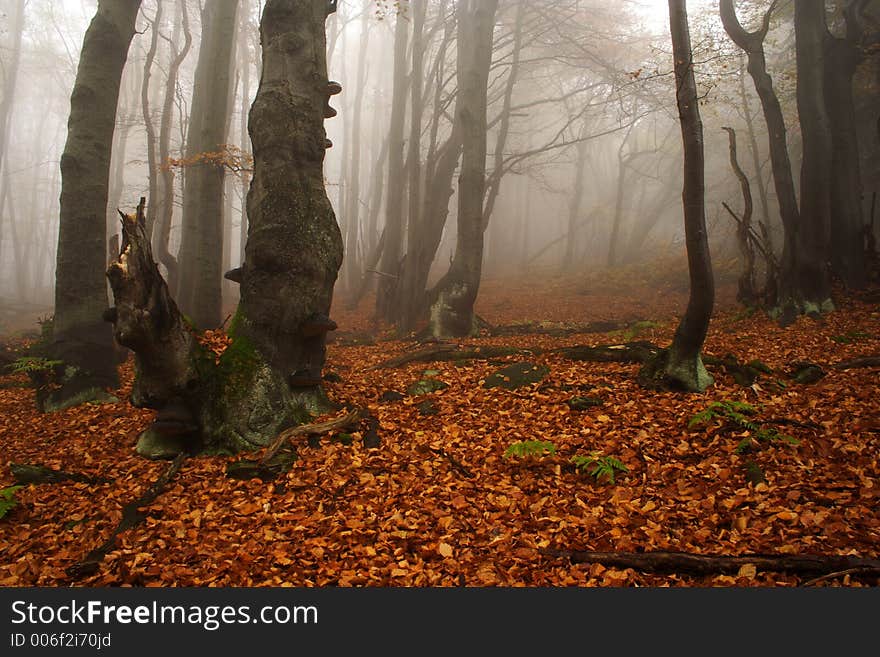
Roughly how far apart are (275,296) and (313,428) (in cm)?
143

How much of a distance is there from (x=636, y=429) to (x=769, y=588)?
215 centimetres

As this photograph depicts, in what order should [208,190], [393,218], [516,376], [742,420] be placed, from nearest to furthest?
1. [742,420]
2. [516,376]
3. [208,190]
4. [393,218]

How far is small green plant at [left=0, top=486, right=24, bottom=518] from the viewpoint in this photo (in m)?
3.72

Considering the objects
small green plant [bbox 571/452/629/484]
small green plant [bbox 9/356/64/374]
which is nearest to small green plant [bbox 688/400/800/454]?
small green plant [bbox 571/452/629/484]

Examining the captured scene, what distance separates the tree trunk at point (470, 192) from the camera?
33.8 feet

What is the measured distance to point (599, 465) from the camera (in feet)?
13.3

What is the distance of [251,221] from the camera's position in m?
5.25

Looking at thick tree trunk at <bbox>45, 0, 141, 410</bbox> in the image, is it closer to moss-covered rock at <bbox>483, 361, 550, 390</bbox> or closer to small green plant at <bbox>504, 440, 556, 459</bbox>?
moss-covered rock at <bbox>483, 361, 550, 390</bbox>

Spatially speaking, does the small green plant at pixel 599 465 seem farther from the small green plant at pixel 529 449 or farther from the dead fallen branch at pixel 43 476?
the dead fallen branch at pixel 43 476

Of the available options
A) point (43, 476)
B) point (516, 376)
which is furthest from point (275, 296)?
point (516, 376)

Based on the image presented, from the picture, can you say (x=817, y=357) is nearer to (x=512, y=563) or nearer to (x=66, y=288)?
(x=512, y=563)

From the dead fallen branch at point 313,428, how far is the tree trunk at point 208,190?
4540 millimetres

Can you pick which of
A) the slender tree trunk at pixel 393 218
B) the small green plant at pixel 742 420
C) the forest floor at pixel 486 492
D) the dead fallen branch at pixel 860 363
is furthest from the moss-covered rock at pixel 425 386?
the slender tree trunk at pixel 393 218

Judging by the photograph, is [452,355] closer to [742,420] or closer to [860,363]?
[742,420]
